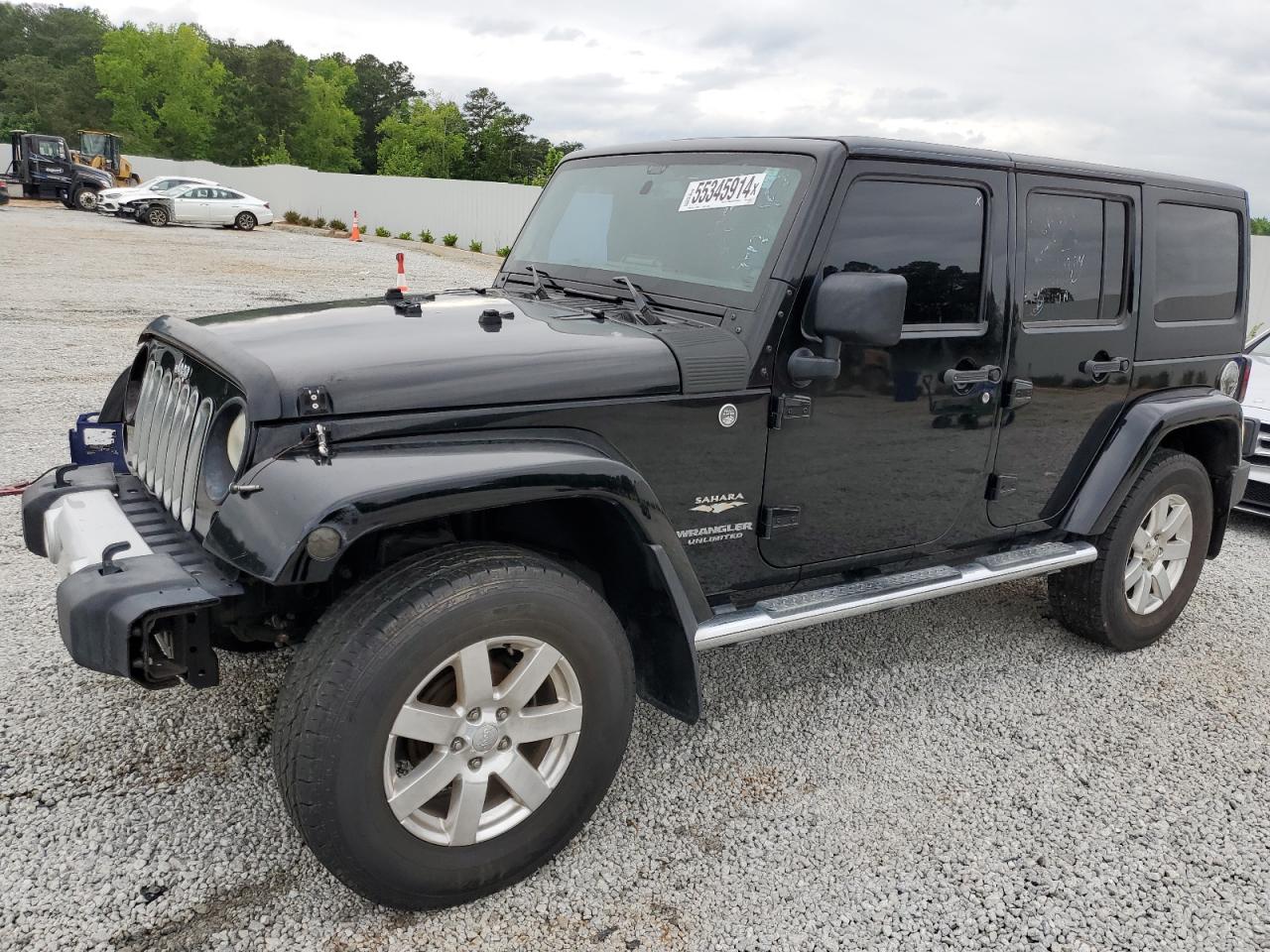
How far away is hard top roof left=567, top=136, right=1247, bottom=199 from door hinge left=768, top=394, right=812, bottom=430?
0.78 meters

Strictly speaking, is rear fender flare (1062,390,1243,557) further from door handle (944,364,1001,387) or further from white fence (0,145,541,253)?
white fence (0,145,541,253)

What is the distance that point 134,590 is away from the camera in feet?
7.26

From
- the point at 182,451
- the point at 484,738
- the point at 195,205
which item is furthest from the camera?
the point at 195,205

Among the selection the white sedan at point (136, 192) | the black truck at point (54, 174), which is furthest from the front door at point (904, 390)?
the black truck at point (54, 174)

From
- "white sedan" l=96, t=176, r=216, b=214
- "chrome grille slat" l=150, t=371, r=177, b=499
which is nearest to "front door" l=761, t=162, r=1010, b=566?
"chrome grille slat" l=150, t=371, r=177, b=499

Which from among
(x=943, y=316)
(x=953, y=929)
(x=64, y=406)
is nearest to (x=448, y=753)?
(x=953, y=929)

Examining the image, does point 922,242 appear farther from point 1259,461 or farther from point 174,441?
point 1259,461

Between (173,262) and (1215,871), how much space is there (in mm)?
20206

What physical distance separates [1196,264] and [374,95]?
92198mm

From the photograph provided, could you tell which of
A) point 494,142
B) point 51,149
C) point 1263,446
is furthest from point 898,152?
point 494,142

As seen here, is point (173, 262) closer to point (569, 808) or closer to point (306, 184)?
point (569, 808)

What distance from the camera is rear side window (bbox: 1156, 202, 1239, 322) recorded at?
414cm

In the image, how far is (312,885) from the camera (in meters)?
2.57

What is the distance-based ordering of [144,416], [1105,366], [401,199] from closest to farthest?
[144,416] < [1105,366] < [401,199]
